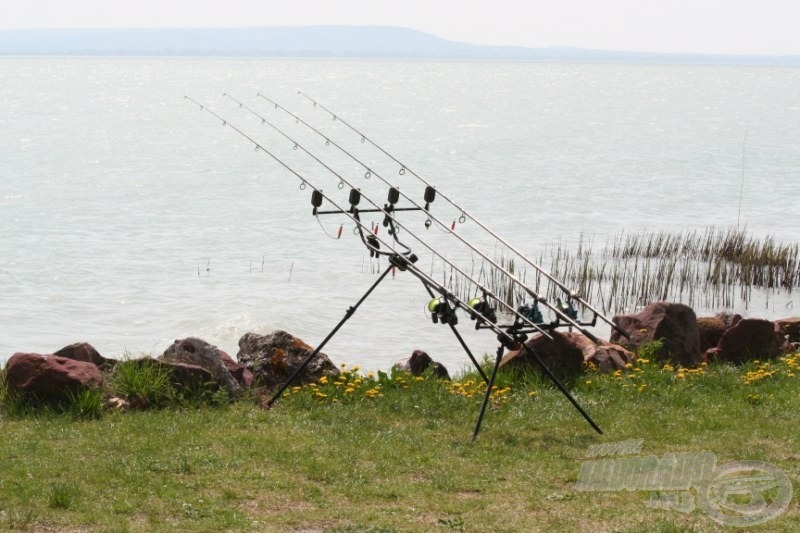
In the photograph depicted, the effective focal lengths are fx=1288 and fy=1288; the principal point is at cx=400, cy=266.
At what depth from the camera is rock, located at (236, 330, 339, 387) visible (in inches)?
536

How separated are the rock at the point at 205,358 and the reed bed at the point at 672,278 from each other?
27.5 feet

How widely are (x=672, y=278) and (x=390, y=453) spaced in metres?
13.4

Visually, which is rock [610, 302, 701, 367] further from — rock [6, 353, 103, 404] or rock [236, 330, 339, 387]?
rock [6, 353, 103, 404]

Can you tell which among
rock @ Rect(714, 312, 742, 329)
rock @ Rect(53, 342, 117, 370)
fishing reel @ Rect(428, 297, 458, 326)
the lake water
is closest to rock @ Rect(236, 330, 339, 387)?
rock @ Rect(53, 342, 117, 370)

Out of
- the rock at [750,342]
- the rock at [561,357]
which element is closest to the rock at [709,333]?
the rock at [750,342]

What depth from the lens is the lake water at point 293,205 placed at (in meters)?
22.3

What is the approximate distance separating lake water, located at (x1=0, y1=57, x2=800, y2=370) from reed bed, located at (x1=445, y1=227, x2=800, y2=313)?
1353 millimetres

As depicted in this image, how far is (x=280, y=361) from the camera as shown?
45.1 ft

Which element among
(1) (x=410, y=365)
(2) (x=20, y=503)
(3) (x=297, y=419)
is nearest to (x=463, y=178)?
(1) (x=410, y=365)

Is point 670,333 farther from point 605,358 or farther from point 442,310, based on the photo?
point 442,310

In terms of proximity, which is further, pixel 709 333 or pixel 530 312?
pixel 709 333

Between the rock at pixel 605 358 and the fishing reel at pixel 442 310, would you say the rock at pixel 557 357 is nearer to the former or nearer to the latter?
the rock at pixel 605 358

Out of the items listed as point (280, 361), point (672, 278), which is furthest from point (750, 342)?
point (672, 278)

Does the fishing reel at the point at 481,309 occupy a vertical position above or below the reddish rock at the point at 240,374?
above
